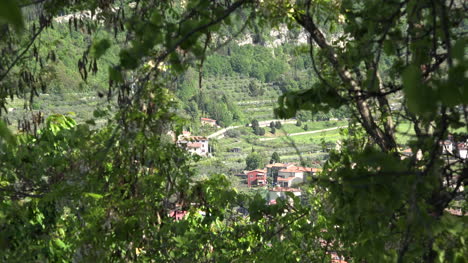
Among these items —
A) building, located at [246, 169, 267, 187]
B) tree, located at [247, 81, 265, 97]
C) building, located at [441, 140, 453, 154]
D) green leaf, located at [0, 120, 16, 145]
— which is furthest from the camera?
tree, located at [247, 81, 265, 97]

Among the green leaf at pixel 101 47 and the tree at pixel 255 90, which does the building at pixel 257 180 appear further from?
the tree at pixel 255 90

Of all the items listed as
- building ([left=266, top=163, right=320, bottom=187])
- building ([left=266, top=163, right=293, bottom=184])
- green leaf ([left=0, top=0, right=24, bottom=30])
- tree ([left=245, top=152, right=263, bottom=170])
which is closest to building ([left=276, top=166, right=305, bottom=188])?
building ([left=266, top=163, right=320, bottom=187])

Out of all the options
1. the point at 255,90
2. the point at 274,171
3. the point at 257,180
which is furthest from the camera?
the point at 255,90

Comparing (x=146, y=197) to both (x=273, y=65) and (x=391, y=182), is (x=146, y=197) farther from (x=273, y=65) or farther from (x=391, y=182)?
(x=273, y=65)

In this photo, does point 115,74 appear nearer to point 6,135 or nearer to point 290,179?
point 6,135

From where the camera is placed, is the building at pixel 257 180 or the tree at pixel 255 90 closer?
the building at pixel 257 180

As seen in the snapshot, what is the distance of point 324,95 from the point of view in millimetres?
1926

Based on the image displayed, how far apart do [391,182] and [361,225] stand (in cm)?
65

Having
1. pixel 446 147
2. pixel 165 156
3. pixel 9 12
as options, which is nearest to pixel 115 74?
pixel 9 12

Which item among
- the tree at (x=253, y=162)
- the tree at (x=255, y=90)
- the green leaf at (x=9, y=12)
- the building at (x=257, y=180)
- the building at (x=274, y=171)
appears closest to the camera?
the green leaf at (x=9, y=12)

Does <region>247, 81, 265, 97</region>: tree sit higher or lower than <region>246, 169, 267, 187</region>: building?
higher

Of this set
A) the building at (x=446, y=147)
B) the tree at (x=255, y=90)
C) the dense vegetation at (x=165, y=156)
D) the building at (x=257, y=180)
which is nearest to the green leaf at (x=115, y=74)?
the dense vegetation at (x=165, y=156)

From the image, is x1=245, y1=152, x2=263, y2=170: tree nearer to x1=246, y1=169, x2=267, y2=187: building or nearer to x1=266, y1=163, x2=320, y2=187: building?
x1=246, y1=169, x2=267, y2=187: building

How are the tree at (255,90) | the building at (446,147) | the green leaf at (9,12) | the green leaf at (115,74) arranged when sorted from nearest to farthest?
the green leaf at (9,12) < the green leaf at (115,74) < the building at (446,147) < the tree at (255,90)
